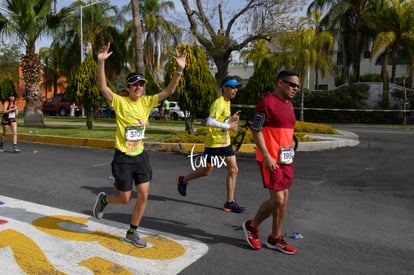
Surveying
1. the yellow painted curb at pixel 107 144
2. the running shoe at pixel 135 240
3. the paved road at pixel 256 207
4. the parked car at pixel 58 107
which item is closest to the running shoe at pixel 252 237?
the paved road at pixel 256 207

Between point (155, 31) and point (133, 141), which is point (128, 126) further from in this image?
point (155, 31)

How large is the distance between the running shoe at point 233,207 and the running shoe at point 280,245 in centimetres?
131

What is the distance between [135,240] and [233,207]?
5.63 feet

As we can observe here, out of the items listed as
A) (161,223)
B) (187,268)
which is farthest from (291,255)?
(161,223)

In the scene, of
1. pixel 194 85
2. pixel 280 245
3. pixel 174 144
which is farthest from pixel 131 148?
pixel 194 85

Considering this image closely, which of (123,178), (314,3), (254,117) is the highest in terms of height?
(314,3)

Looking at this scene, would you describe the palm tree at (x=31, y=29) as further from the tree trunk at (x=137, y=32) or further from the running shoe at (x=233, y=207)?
the running shoe at (x=233, y=207)

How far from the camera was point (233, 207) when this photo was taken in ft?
17.8

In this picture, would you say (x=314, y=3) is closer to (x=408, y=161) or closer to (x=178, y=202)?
(x=408, y=161)

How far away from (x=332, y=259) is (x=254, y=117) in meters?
1.50

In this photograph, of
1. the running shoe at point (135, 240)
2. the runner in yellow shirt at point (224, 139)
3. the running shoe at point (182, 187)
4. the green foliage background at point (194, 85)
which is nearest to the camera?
the running shoe at point (135, 240)

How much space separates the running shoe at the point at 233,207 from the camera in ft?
17.8

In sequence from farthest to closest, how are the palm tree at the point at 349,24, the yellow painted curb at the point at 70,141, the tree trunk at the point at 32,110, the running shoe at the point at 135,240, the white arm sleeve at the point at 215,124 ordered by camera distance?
the palm tree at the point at 349,24 < the tree trunk at the point at 32,110 < the yellow painted curb at the point at 70,141 < the white arm sleeve at the point at 215,124 < the running shoe at the point at 135,240

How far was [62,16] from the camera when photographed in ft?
61.4
